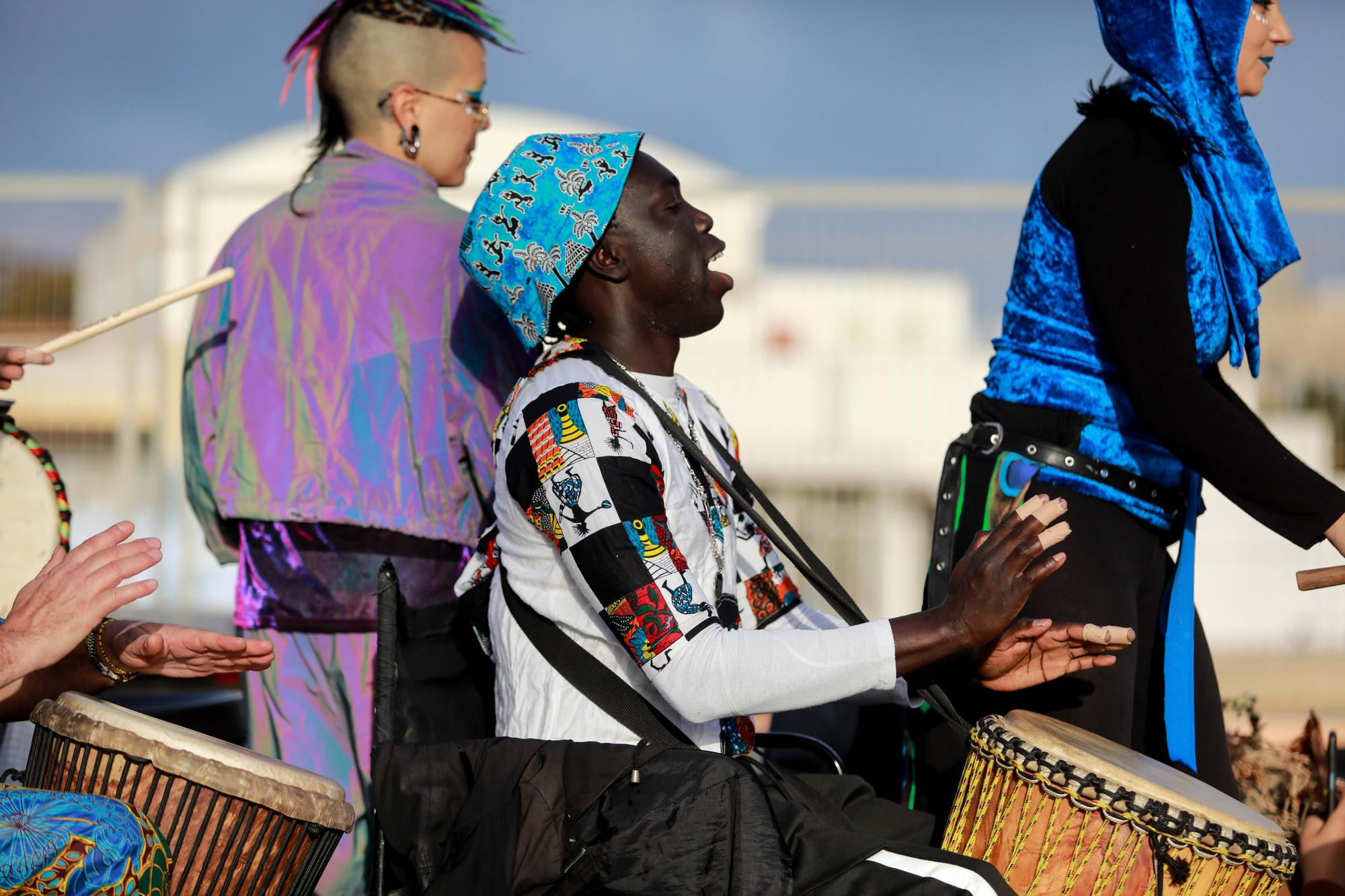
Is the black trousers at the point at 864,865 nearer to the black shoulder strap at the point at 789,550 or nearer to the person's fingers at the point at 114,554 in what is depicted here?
the black shoulder strap at the point at 789,550

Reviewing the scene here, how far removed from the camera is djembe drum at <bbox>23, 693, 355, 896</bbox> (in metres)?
2.19

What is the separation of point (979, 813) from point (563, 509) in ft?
2.72

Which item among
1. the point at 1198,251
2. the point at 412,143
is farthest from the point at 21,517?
the point at 1198,251

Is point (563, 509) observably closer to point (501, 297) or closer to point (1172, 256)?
point (501, 297)

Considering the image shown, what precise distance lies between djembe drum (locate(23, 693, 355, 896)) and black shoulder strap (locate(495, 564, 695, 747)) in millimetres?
428

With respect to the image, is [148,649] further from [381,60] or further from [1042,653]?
[381,60]

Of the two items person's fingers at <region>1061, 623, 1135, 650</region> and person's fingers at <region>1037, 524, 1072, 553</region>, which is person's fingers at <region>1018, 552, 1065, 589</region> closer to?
person's fingers at <region>1037, 524, 1072, 553</region>

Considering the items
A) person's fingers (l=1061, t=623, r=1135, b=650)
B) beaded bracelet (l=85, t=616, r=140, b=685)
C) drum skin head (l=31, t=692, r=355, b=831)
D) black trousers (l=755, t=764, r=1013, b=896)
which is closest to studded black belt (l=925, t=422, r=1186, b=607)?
person's fingers (l=1061, t=623, r=1135, b=650)

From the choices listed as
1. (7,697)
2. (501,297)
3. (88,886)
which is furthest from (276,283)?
(88,886)

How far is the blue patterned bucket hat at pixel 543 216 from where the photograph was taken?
2.52 meters

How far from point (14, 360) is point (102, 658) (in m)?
0.75

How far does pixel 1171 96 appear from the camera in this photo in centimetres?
258

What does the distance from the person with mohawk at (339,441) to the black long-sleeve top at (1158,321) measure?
131 cm

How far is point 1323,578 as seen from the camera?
2.33 m
